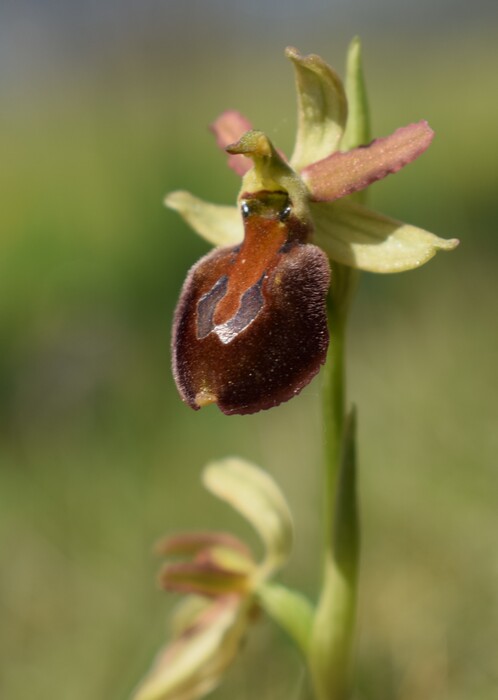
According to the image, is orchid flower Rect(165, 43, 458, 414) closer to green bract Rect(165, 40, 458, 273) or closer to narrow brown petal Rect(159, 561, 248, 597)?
green bract Rect(165, 40, 458, 273)

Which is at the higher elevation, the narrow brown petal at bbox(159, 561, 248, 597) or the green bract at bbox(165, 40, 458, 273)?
the green bract at bbox(165, 40, 458, 273)

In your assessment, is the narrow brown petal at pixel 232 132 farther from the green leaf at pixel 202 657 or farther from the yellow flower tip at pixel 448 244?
the green leaf at pixel 202 657

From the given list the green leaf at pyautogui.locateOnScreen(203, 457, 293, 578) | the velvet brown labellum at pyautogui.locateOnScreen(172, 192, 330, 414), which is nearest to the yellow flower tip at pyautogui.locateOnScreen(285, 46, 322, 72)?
the velvet brown labellum at pyautogui.locateOnScreen(172, 192, 330, 414)

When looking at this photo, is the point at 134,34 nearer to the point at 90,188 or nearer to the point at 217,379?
the point at 90,188

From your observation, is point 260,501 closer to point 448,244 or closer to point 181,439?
point 448,244

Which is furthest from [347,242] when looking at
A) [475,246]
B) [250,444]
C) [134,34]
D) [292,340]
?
[134,34]

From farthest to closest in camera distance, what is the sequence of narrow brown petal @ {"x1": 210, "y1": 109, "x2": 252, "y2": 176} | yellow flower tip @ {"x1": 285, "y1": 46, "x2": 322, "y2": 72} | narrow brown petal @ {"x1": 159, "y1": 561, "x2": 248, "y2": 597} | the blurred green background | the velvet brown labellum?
the blurred green background → narrow brown petal @ {"x1": 159, "y1": 561, "x2": 248, "y2": 597} → narrow brown petal @ {"x1": 210, "y1": 109, "x2": 252, "y2": 176} → yellow flower tip @ {"x1": 285, "y1": 46, "x2": 322, "y2": 72} → the velvet brown labellum
